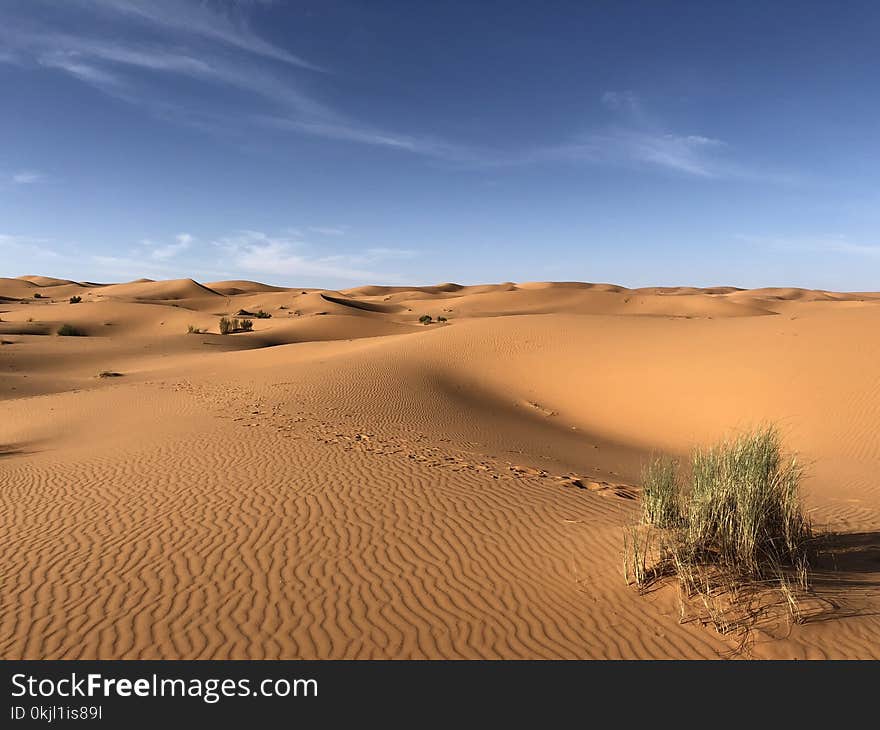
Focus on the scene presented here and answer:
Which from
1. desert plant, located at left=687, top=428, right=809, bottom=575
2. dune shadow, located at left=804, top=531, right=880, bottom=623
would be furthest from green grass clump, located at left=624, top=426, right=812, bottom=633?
dune shadow, located at left=804, top=531, right=880, bottom=623

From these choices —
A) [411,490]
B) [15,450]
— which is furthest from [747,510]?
[15,450]

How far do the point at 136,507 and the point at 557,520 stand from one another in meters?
5.54

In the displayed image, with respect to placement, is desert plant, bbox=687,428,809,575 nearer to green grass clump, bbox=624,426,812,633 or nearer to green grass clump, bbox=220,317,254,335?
green grass clump, bbox=624,426,812,633

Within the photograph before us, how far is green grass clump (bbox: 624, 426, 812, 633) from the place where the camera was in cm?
500

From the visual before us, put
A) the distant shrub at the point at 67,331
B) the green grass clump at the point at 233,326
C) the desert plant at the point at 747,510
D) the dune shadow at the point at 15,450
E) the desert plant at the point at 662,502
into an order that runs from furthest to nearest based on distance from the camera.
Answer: the green grass clump at the point at 233,326, the distant shrub at the point at 67,331, the dune shadow at the point at 15,450, the desert plant at the point at 662,502, the desert plant at the point at 747,510

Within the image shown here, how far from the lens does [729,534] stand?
5211mm

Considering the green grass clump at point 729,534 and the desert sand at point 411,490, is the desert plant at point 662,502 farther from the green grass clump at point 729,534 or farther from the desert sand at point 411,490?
the desert sand at point 411,490

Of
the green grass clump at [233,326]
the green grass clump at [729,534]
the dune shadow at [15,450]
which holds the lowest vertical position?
the dune shadow at [15,450]

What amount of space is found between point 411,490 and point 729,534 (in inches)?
170

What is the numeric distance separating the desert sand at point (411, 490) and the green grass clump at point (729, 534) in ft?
1.01

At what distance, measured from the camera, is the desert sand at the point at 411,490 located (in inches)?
182

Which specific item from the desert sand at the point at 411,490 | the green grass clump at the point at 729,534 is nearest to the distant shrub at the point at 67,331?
the desert sand at the point at 411,490

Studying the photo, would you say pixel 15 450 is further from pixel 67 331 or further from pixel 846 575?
pixel 67 331

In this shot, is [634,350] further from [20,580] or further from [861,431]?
[20,580]
